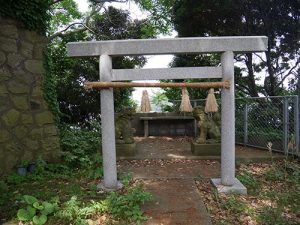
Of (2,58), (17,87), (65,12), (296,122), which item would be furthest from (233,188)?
(65,12)

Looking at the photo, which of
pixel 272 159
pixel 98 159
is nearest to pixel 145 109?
pixel 98 159

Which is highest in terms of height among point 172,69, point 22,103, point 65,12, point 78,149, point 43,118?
point 65,12

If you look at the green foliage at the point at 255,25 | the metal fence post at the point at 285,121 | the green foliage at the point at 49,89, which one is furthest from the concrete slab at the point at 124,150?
the green foliage at the point at 255,25

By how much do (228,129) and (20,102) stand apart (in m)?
3.82

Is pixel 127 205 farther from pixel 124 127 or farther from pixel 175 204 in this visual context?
pixel 124 127

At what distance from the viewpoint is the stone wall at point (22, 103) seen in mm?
5312

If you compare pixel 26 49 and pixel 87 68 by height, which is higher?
pixel 87 68

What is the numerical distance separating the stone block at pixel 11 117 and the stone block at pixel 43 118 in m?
0.37

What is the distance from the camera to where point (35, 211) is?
378cm

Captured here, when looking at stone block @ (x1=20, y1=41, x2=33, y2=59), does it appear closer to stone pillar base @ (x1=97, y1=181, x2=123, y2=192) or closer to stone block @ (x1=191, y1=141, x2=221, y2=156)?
stone pillar base @ (x1=97, y1=181, x2=123, y2=192)

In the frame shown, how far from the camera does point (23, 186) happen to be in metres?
4.93

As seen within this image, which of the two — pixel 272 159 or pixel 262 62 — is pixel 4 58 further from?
pixel 262 62

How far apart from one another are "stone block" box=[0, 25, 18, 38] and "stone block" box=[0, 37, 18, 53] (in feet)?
0.30

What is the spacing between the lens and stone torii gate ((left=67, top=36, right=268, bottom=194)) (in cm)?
462
